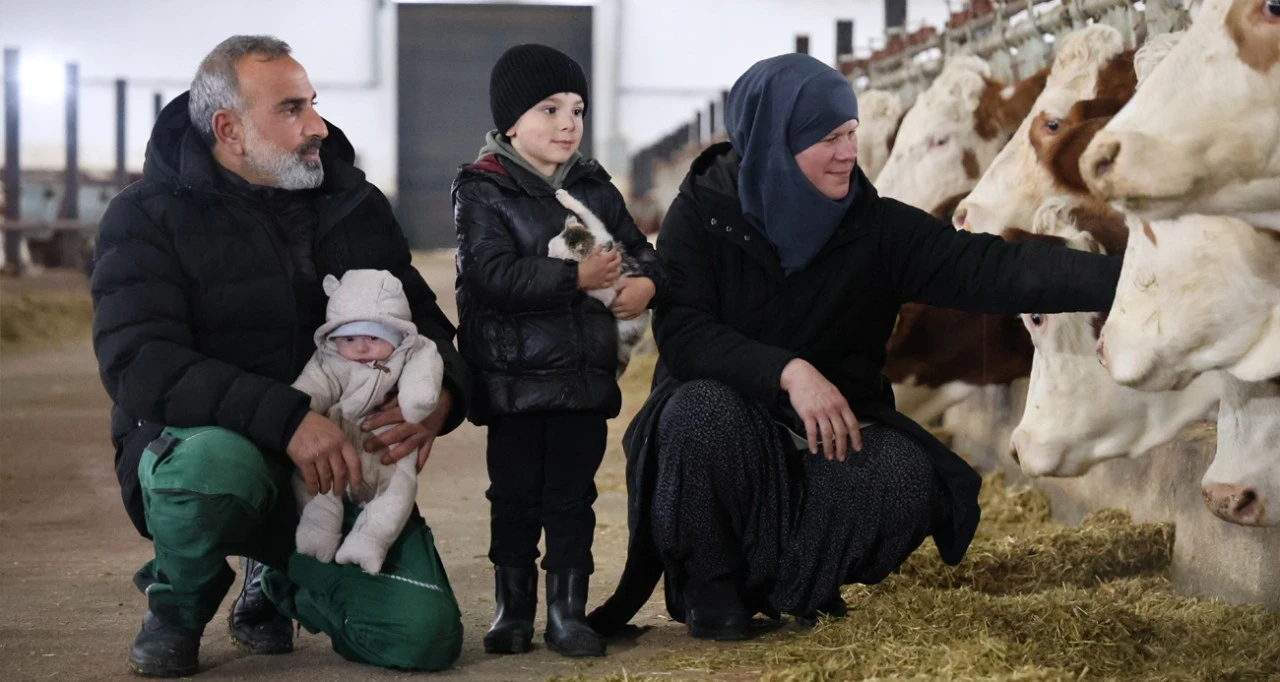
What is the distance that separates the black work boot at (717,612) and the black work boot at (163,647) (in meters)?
0.97

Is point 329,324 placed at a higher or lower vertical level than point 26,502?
higher

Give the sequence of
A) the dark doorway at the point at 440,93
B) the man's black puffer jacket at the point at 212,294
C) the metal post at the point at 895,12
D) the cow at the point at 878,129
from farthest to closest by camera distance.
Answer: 1. the dark doorway at the point at 440,93
2. the metal post at the point at 895,12
3. the cow at the point at 878,129
4. the man's black puffer jacket at the point at 212,294

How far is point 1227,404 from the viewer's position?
295 cm

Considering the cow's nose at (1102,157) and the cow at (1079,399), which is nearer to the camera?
the cow's nose at (1102,157)

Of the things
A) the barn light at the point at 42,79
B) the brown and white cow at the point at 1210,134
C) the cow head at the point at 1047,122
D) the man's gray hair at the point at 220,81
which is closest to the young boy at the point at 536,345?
the man's gray hair at the point at 220,81

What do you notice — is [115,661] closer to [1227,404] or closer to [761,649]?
[761,649]

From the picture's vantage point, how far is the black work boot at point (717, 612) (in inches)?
123

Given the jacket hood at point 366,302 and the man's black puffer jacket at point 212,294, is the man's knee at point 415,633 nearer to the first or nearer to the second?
the man's black puffer jacket at point 212,294

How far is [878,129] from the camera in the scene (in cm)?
663

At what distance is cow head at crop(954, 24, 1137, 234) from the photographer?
402cm

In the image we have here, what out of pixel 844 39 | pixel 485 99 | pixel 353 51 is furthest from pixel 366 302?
pixel 485 99

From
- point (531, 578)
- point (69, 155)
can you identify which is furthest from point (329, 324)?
point (69, 155)

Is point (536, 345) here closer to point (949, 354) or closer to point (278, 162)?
point (278, 162)

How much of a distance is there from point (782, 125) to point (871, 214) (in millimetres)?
275
